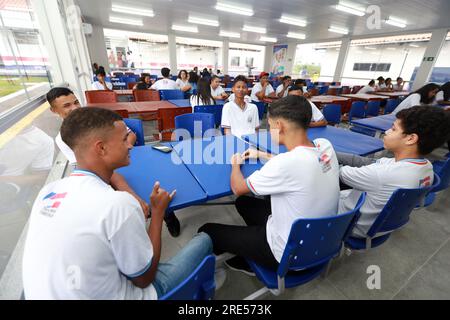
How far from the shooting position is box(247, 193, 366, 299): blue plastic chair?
2.91ft

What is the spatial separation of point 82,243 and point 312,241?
2.92 ft

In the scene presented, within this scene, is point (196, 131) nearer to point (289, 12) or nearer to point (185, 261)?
point (185, 261)

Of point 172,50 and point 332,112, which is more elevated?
point 172,50

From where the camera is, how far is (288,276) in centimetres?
110

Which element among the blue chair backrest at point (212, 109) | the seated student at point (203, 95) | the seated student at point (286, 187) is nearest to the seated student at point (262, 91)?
the seated student at point (203, 95)

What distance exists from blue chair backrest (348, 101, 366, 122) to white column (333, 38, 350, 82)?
7871 mm

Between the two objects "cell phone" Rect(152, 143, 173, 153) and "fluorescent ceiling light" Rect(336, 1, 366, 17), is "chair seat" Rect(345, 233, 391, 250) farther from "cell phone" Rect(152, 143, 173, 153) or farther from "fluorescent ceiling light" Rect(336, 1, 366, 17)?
"fluorescent ceiling light" Rect(336, 1, 366, 17)

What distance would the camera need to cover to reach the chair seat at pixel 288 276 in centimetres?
107

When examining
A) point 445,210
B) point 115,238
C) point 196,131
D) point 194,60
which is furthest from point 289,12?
point 194,60

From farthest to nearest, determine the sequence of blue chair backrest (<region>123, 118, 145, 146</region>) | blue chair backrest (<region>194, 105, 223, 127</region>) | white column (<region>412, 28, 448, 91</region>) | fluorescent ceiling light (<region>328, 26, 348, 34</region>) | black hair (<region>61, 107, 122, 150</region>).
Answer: fluorescent ceiling light (<region>328, 26, 348, 34</region>) < white column (<region>412, 28, 448, 91</region>) < blue chair backrest (<region>194, 105, 223, 127</region>) < blue chair backrest (<region>123, 118, 145, 146</region>) < black hair (<region>61, 107, 122, 150</region>)

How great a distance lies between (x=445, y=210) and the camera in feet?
8.37

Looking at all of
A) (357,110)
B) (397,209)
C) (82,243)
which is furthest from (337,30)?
(82,243)

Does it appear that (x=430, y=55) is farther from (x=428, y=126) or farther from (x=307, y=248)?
(x=307, y=248)

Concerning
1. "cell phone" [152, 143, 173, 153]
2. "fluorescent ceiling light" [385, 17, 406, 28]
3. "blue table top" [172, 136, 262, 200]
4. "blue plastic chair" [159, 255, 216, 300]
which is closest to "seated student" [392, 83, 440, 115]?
"blue table top" [172, 136, 262, 200]
